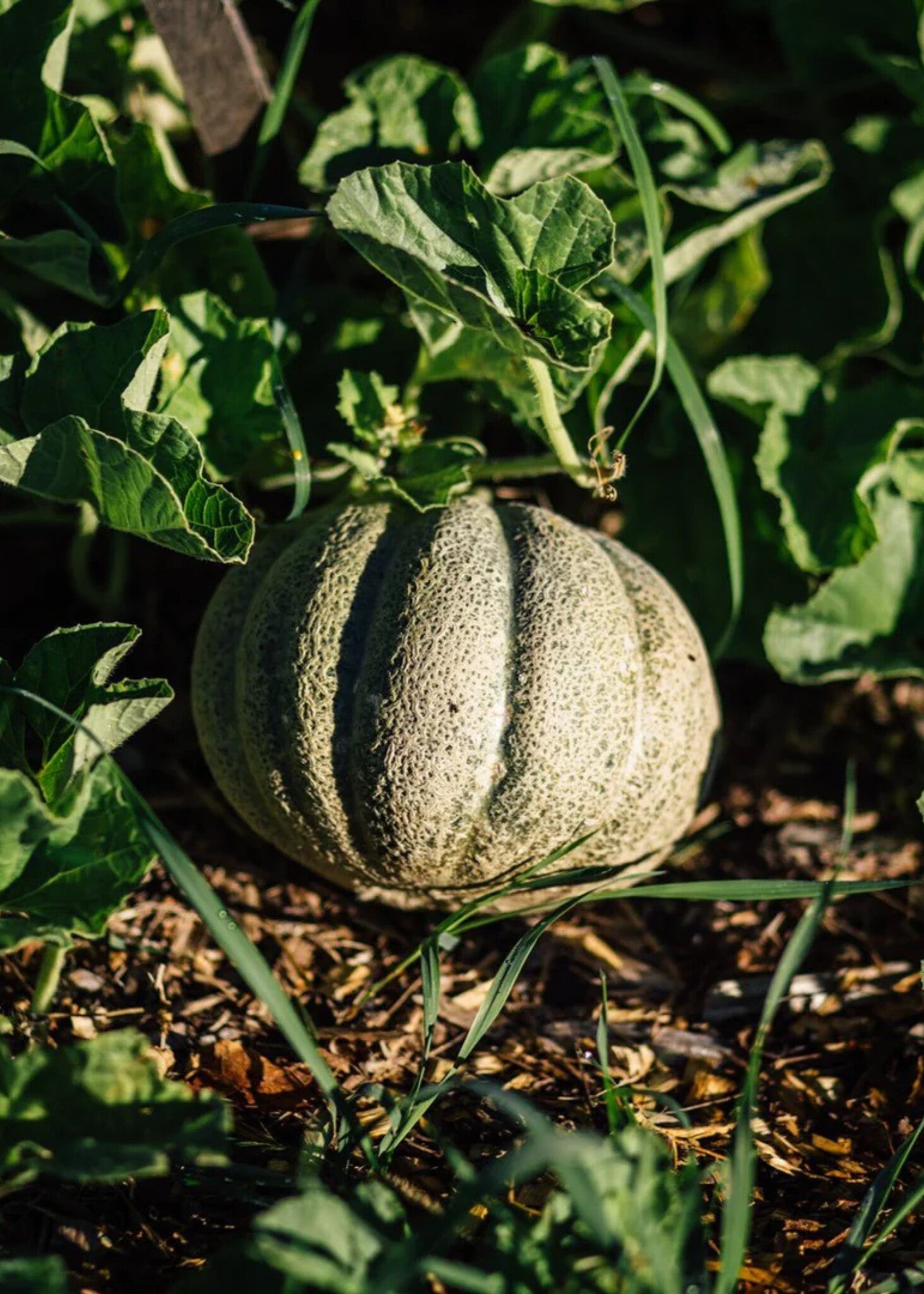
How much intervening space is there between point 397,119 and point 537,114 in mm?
321

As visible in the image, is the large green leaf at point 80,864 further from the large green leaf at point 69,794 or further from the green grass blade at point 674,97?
the green grass blade at point 674,97

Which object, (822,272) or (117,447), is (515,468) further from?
(822,272)

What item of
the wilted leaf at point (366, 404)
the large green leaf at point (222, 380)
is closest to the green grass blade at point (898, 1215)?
the wilted leaf at point (366, 404)

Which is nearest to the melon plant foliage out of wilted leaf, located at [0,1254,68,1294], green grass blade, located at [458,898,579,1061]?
wilted leaf, located at [0,1254,68,1294]

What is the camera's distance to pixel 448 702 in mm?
2053

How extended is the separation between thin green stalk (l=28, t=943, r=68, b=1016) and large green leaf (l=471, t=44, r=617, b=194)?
1.82 metres

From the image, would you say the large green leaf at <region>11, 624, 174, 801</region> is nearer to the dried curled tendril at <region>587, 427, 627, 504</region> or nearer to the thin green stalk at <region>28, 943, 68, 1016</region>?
the thin green stalk at <region>28, 943, 68, 1016</region>

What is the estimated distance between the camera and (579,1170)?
1438mm

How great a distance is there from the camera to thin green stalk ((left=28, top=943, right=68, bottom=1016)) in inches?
80.7

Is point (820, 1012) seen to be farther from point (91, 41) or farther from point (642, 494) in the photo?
point (91, 41)

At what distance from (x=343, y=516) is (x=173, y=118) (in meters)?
1.53

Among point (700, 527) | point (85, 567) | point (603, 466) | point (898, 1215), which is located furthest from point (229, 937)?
point (700, 527)

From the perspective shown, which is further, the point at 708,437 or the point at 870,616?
the point at 870,616

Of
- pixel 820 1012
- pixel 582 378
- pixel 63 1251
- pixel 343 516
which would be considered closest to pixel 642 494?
pixel 582 378
